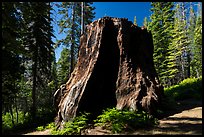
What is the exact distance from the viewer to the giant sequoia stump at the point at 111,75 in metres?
11.2

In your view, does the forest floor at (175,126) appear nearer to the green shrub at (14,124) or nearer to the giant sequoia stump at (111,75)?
the giant sequoia stump at (111,75)

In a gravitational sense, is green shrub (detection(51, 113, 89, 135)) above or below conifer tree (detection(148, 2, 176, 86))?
below

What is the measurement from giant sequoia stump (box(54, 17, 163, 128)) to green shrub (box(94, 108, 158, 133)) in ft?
2.11

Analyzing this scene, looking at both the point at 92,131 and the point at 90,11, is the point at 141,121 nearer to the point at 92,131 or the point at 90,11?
the point at 92,131

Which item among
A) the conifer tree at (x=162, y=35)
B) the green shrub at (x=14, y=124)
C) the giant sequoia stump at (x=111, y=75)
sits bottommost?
the green shrub at (x=14, y=124)

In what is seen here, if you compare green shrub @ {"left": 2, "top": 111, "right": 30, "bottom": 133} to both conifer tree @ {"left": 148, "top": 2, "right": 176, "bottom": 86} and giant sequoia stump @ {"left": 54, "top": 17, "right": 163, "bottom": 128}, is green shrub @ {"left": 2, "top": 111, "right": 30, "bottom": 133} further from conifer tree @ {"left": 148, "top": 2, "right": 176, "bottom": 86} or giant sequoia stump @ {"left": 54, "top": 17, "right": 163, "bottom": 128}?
conifer tree @ {"left": 148, "top": 2, "right": 176, "bottom": 86}

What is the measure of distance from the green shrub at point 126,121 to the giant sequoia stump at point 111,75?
644mm

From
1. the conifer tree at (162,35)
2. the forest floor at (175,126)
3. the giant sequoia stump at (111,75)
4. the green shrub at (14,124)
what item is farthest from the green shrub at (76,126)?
the conifer tree at (162,35)

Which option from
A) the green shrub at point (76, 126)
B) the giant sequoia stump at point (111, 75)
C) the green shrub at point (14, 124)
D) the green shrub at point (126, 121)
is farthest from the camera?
the green shrub at point (14, 124)

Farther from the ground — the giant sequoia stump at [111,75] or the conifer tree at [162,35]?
the conifer tree at [162,35]

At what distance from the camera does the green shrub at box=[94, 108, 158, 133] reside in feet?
29.2

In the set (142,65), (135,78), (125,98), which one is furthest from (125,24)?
(125,98)

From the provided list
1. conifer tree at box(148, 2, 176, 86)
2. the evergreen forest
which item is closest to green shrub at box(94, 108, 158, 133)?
the evergreen forest

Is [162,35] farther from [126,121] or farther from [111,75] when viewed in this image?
[126,121]
